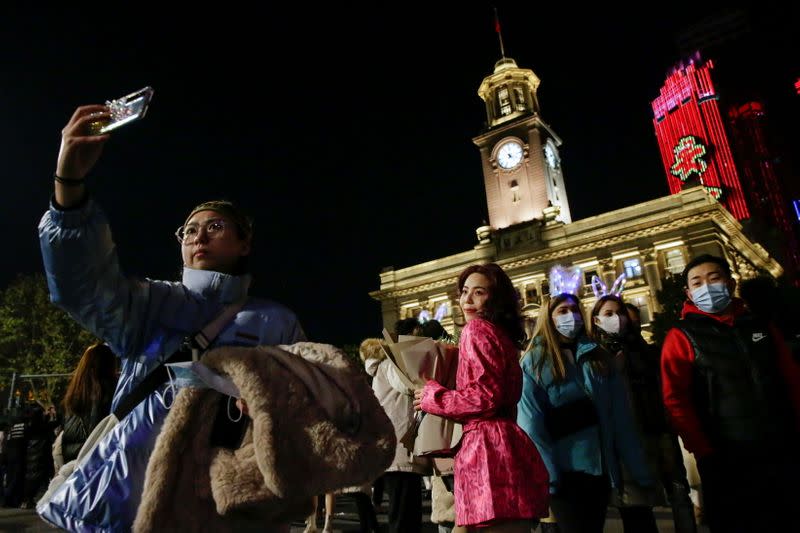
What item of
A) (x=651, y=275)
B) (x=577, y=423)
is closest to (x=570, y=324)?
(x=577, y=423)

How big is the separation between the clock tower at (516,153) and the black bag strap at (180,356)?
1895 inches

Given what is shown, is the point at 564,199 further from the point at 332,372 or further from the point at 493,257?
the point at 332,372

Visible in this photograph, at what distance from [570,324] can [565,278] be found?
39.7 meters

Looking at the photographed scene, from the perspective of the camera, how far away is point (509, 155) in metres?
52.5

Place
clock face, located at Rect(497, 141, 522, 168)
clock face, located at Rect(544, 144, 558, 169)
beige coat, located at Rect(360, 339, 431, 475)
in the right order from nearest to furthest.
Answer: beige coat, located at Rect(360, 339, 431, 475), clock face, located at Rect(497, 141, 522, 168), clock face, located at Rect(544, 144, 558, 169)

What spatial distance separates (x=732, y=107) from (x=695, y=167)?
7.28 m

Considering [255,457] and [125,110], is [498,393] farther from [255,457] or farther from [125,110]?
[125,110]

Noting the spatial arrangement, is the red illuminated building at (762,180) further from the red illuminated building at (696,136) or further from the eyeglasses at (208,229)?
the eyeglasses at (208,229)

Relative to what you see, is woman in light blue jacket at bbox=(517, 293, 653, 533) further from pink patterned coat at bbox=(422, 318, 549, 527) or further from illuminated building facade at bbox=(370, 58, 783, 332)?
illuminated building facade at bbox=(370, 58, 783, 332)

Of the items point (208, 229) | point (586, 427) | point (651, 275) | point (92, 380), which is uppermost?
point (651, 275)

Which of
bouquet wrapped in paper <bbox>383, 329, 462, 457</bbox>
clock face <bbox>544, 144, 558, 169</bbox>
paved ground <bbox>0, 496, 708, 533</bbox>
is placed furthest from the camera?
clock face <bbox>544, 144, 558, 169</bbox>

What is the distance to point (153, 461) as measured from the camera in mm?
1683

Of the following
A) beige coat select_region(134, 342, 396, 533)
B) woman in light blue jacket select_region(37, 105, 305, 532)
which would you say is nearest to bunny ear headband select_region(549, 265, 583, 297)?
woman in light blue jacket select_region(37, 105, 305, 532)

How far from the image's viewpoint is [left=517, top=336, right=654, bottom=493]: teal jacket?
3.60 m
